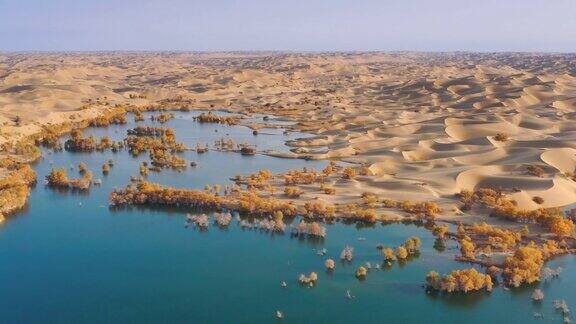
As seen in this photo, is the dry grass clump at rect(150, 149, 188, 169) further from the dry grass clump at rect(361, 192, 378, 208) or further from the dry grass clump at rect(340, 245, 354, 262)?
the dry grass clump at rect(340, 245, 354, 262)

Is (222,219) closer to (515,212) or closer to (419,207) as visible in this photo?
(419,207)

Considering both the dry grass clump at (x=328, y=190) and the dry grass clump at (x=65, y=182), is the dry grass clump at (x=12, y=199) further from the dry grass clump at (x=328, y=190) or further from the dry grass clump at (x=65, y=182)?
the dry grass clump at (x=328, y=190)

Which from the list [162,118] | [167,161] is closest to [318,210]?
[167,161]

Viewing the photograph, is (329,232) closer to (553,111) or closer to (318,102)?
(553,111)

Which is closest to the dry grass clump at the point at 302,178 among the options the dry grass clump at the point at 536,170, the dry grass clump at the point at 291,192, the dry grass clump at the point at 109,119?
the dry grass clump at the point at 291,192

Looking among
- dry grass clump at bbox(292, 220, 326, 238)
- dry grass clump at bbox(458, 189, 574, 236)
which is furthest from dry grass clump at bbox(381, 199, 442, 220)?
dry grass clump at bbox(292, 220, 326, 238)
